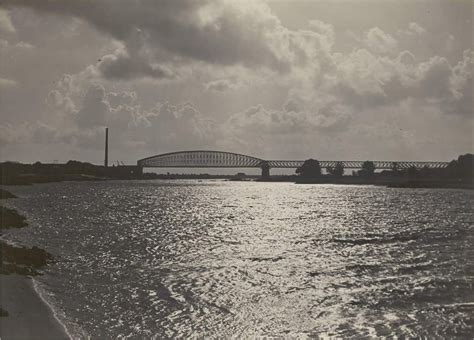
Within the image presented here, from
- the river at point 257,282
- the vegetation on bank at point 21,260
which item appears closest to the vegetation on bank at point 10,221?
the river at point 257,282

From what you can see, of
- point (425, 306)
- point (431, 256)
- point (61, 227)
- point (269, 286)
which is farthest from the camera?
point (61, 227)

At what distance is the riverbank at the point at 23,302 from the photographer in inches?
589

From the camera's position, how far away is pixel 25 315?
16.6 metres

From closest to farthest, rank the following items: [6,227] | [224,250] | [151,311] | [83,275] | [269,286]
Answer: [151,311] → [269,286] → [83,275] → [224,250] → [6,227]

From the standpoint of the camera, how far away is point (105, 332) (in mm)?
16609

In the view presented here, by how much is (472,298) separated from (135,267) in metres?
17.3

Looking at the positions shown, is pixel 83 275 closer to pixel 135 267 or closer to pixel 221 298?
pixel 135 267

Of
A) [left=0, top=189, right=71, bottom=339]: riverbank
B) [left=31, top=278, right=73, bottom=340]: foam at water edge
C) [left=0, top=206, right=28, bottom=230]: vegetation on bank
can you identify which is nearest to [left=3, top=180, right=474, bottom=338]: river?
[left=31, top=278, right=73, bottom=340]: foam at water edge

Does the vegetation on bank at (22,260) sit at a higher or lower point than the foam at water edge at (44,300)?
higher

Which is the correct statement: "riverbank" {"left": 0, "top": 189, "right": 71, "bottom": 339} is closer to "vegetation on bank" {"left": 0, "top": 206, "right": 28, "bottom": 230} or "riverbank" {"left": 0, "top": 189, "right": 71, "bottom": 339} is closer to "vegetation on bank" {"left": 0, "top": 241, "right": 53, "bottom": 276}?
"vegetation on bank" {"left": 0, "top": 241, "right": 53, "bottom": 276}

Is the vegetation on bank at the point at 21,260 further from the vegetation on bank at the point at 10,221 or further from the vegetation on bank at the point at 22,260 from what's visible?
the vegetation on bank at the point at 10,221

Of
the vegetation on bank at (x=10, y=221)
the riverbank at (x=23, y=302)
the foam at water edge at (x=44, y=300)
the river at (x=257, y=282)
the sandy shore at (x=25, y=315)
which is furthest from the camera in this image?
the vegetation on bank at (x=10, y=221)

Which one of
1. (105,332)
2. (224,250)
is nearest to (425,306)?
(105,332)

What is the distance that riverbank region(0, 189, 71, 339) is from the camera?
15.0 metres
